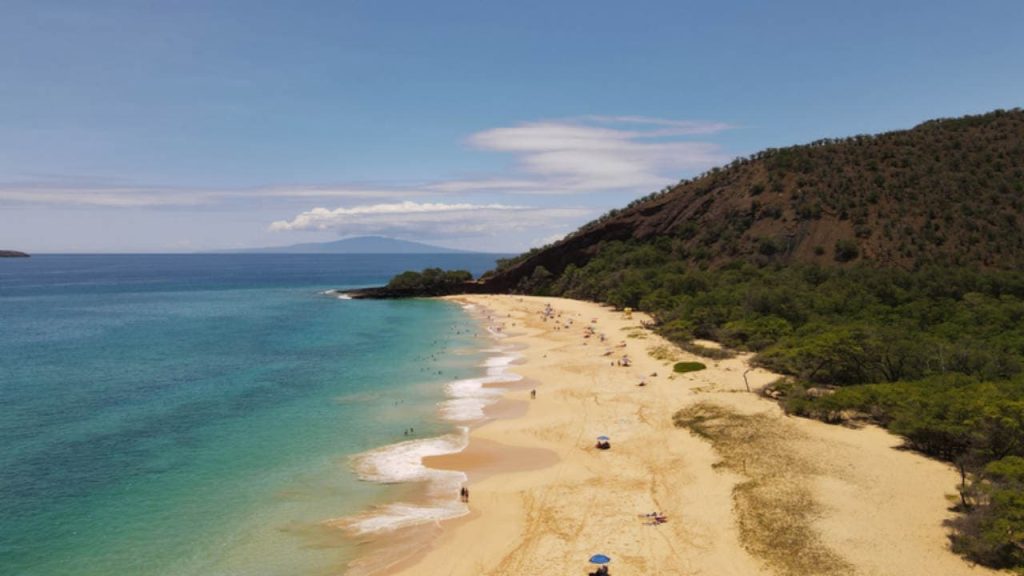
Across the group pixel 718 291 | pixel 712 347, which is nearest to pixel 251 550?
pixel 712 347

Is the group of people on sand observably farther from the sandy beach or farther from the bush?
the bush

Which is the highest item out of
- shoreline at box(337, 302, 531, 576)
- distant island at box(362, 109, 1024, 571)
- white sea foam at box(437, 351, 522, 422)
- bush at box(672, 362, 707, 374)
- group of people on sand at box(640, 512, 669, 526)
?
distant island at box(362, 109, 1024, 571)

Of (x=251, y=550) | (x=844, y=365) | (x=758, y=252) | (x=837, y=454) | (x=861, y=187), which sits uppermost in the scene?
(x=861, y=187)

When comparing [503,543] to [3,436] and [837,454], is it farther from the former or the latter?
[3,436]

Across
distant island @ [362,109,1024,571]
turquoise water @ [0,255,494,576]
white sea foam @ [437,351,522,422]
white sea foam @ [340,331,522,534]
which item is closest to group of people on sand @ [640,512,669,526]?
white sea foam @ [340,331,522,534]

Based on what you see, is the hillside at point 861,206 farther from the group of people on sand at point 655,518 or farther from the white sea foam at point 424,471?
the group of people on sand at point 655,518

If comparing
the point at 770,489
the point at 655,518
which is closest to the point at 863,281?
the point at 770,489

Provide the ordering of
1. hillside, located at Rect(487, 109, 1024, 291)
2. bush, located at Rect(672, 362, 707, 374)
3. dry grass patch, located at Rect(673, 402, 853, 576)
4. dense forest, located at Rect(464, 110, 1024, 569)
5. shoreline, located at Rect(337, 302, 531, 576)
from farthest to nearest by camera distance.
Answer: hillside, located at Rect(487, 109, 1024, 291), bush, located at Rect(672, 362, 707, 374), dense forest, located at Rect(464, 110, 1024, 569), shoreline, located at Rect(337, 302, 531, 576), dry grass patch, located at Rect(673, 402, 853, 576)
